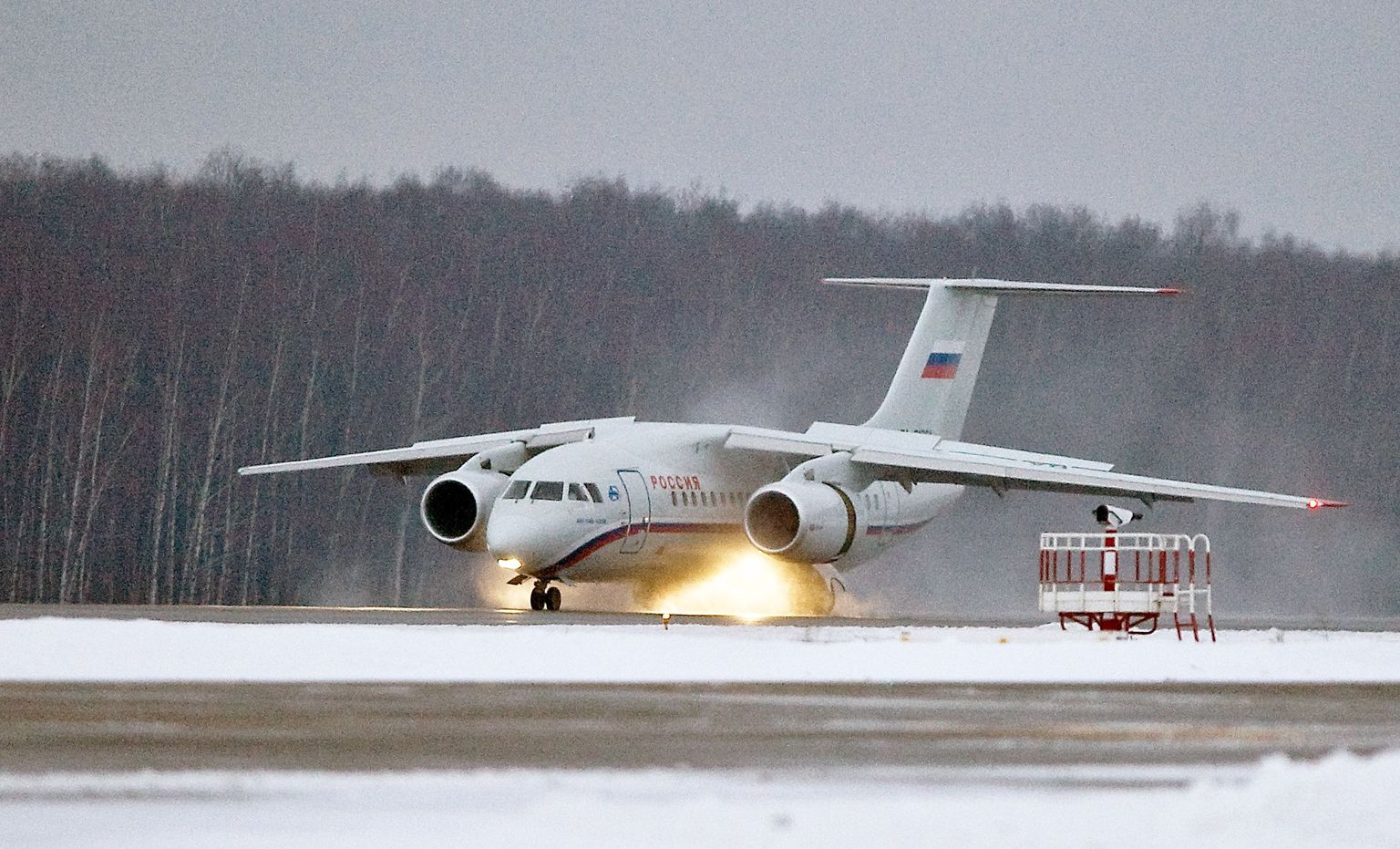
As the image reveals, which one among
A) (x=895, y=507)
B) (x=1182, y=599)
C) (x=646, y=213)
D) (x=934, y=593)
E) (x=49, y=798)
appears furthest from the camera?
(x=646, y=213)

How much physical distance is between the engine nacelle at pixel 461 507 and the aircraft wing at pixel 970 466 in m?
3.51

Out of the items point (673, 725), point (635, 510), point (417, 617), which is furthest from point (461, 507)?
point (673, 725)

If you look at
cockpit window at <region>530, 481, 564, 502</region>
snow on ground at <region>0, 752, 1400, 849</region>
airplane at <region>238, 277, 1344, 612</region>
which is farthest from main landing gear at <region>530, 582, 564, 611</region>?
snow on ground at <region>0, 752, 1400, 849</region>

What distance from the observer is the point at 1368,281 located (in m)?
57.3

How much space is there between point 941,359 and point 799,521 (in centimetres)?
736

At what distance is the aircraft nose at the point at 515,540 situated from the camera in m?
27.6

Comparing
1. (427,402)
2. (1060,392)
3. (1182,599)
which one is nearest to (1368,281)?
(1060,392)

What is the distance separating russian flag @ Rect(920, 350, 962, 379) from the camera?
35375 mm

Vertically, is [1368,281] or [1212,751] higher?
[1368,281]

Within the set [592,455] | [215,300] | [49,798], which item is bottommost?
[49,798]

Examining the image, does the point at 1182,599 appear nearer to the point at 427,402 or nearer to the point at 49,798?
the point at 49,798

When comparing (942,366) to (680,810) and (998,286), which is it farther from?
(680,810)

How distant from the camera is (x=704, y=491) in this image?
31.3 metres

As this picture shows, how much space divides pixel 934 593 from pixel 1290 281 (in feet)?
52.3
